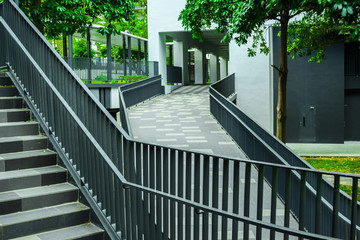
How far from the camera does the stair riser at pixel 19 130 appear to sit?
6.11 metres

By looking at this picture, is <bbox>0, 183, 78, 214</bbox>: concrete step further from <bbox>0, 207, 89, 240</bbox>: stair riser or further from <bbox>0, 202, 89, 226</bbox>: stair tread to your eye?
<bbox>0, 207, 89, 240</bbox>: stair riser

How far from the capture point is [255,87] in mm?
24438

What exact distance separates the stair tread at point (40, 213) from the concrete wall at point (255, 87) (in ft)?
64.9

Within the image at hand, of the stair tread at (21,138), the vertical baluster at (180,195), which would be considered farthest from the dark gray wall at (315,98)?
the vertical baluster at (180,195)

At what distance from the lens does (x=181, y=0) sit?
85.3 feet

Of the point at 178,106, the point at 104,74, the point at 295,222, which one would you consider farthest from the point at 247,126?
the point at 104,74

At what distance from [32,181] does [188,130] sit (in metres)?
9.08

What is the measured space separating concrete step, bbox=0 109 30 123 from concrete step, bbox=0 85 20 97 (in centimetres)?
52

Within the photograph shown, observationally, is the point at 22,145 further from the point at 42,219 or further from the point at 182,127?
the point at 182,127

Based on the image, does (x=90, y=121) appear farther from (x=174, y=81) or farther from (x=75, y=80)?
(x=174, y=81)

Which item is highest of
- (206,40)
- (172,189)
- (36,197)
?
(206,40)

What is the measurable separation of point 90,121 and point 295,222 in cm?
349

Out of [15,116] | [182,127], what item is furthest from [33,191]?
[182,127]

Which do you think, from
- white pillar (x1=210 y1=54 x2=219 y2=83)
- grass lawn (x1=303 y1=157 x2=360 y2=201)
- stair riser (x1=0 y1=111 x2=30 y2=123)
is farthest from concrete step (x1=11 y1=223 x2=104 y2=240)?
white pillar (x1=210 y1=54 x2=219 y2=83)
